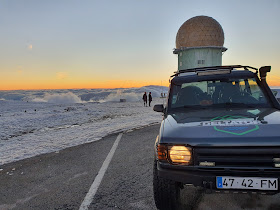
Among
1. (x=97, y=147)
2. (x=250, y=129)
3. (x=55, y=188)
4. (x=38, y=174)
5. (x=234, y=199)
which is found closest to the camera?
(x=250, y=129)

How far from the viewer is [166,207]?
2.77 metres

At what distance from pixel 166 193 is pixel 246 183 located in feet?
3.07

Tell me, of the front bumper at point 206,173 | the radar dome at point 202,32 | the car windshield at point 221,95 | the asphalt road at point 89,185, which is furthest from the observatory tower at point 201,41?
the front bumper at point 206,173

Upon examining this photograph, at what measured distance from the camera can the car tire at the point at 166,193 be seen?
2.65 m

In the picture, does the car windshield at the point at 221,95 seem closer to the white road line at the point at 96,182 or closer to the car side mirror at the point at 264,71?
the car side mirror at the point at 264,71

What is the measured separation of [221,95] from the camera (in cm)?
358

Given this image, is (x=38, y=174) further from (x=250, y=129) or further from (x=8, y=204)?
(x=250, y=129)

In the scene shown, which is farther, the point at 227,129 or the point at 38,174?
the point at 38,174

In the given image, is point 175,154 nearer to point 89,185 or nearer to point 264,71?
point 89,185

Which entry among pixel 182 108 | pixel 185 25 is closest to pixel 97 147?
pixel 182 108

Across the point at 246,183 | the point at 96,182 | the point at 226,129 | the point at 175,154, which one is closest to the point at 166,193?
the point at 175,154

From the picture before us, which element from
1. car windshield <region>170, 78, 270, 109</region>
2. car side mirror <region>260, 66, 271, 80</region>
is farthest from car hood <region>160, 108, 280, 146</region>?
car side mirror <region>260, 66, 271, 80</region>

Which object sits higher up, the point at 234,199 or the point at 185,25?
the point at 185,25

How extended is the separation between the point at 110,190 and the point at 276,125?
2781 millimetres
